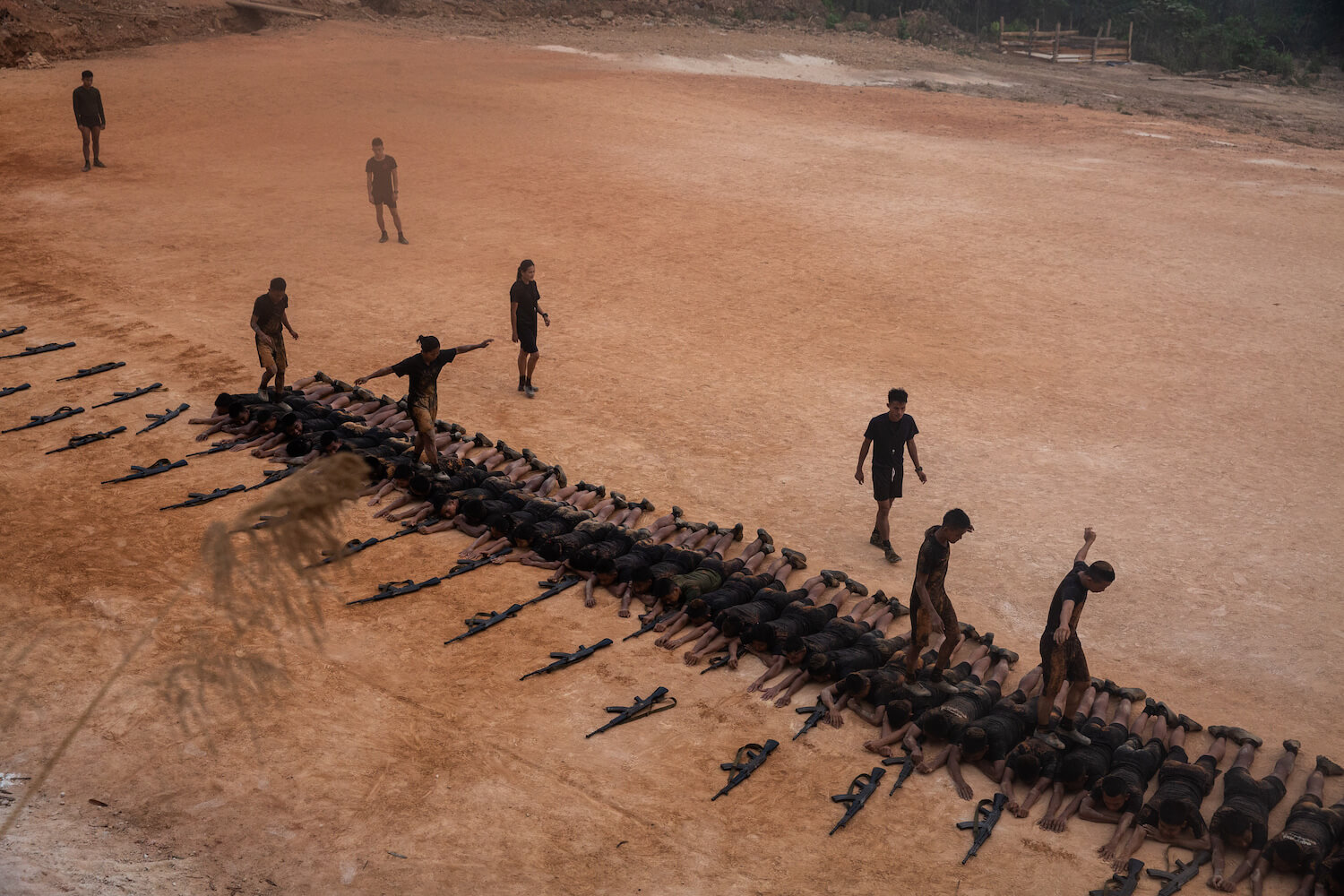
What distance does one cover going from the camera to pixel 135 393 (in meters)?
12.9

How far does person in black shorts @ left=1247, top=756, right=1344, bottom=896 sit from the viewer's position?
6379 millimetres

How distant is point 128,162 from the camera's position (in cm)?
2284

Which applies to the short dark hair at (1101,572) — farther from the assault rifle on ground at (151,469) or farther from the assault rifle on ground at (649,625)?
the assault rifle on ground at (151,469)

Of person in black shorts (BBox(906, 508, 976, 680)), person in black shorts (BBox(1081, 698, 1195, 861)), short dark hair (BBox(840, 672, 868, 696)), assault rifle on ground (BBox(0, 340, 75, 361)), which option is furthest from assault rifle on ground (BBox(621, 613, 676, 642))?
assault rifle on ground (BBox(0, 340, 75, 361))

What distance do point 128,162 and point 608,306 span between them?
42.0ft

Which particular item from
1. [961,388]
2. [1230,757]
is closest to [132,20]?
[961,388]

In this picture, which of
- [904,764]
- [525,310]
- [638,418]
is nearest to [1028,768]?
[904,764]

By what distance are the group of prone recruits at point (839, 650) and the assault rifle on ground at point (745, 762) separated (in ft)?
2.03

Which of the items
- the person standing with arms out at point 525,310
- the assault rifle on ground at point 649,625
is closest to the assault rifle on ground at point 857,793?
the assault rifle on ground at point 649,625

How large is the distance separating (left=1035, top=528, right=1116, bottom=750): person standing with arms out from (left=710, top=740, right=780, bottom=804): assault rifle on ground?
75.6 inches

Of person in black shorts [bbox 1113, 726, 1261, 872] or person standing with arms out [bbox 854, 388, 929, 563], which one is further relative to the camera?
person standing with arms out [bbox 854, 388, 929, 563]

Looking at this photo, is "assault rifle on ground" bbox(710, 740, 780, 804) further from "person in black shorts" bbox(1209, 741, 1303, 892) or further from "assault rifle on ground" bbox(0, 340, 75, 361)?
"assault rifle on ground" bbox(0, 340, 75, 361)

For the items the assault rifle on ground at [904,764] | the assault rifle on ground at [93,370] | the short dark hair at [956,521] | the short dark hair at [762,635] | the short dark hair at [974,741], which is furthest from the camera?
the assault rifle on ground at [93,370]

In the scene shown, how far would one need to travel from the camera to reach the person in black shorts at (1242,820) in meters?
6.51
